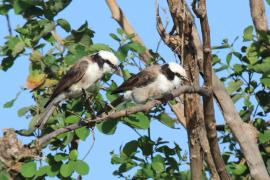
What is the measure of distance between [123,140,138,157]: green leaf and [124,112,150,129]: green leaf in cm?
43

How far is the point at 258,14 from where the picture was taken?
30.4 ft

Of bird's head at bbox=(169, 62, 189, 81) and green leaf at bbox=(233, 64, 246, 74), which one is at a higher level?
green leaf at bbox=(233, 64, 246, 74)

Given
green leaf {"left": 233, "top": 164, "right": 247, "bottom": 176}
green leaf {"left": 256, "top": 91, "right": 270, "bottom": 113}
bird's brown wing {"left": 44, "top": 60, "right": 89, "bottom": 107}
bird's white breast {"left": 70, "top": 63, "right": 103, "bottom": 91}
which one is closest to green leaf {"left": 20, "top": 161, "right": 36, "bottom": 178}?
bird's brown wing {"left": 44, "top": 60, "right": 89, "bottom": 107}

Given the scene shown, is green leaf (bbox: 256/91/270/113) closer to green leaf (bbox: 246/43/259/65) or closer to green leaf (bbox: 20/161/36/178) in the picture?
green leaf (bbox: 246/43/259/65)

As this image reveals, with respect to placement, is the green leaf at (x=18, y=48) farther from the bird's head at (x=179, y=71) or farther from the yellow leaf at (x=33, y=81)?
the bird's head at (x=179, y=71)

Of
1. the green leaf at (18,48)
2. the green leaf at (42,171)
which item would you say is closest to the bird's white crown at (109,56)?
the green leaf at (18,48)

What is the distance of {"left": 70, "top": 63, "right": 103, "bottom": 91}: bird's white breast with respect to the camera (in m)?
8.83

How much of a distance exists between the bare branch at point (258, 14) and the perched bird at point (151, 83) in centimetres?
133

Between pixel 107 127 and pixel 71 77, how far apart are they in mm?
1315

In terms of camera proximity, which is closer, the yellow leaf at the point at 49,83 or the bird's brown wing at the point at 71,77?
the bird's brown wing at the point at 71,77

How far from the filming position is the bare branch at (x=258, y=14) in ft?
30.1

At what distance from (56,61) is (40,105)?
452 mm

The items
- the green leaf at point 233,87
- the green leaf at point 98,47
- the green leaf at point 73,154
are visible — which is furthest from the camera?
the green leaf at point 233,87

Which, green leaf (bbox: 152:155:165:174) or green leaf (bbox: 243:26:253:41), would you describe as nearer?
green leaf (bbox: 152:155:165:174)
